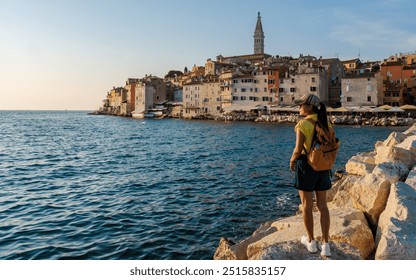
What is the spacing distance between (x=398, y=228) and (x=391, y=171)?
2.51 meters

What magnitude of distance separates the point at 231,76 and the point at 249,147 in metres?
40.4

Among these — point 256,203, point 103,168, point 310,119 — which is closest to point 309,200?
point 310,119

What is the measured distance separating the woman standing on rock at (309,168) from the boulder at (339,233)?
41 cm

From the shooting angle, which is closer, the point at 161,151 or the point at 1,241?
the point at 1,241

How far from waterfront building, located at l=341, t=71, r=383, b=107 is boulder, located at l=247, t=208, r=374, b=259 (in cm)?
4788

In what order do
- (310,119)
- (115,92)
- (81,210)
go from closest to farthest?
(310,119) → (81,210) → (115,92)

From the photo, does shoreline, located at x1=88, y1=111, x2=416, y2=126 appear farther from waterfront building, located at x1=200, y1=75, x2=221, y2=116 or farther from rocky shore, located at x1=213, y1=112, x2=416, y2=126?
waterfront building, located at x1=200, y1=75, x2=221, y2=116

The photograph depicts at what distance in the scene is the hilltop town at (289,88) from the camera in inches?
1961

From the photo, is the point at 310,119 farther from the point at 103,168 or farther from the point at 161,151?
the point at 161,151

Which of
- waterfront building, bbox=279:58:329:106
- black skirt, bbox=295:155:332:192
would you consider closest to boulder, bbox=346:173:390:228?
black skirt, bbox=295:155:332:192

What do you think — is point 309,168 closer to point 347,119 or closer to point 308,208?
point 308,208

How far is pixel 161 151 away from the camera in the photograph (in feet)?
74.0

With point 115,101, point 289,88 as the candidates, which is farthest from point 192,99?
point 115,101

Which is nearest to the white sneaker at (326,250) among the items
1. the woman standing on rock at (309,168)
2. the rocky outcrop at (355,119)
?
the woman standing on rock at (309,168)
